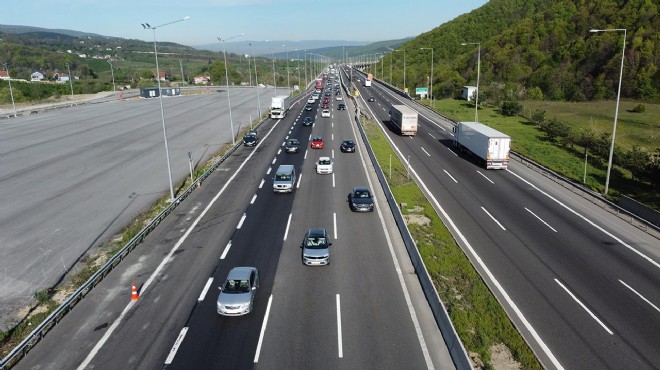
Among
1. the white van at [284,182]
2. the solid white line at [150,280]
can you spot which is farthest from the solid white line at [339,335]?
the white van at [284,182]

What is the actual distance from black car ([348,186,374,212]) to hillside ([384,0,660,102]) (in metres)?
74.6

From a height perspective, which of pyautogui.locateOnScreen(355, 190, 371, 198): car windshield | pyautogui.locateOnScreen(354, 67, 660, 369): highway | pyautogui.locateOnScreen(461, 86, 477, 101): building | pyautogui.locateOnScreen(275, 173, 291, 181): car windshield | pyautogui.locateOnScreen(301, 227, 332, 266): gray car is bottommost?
pyautogui.locateOnScreen(354, 67, 660, 369): highway

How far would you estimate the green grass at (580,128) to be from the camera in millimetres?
40500

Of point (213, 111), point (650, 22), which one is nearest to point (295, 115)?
point (213, 111)

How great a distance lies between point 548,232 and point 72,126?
82.9m

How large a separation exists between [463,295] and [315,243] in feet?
26.9

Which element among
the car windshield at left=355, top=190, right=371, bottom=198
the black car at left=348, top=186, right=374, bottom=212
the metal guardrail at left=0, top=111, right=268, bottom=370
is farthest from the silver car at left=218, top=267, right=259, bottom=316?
the car windshield at left=355, top=190, right=371, bottom=198

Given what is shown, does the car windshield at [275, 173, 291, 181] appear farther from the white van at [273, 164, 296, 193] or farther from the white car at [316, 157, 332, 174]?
the white car at [316, 157, 332, 174]

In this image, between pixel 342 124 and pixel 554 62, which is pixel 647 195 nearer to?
pixel 342 124

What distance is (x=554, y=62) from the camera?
115562 millimetres

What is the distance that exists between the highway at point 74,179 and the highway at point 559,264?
23.5m

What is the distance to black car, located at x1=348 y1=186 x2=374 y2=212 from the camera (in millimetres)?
30938

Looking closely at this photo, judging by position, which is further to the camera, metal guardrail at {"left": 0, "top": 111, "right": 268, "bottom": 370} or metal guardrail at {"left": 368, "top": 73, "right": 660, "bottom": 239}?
metal guardrail at {"left": 368, "top": 73, "right": 660, "bottom": 239}

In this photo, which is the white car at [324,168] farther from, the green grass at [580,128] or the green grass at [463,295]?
the green grass at [580,128]
